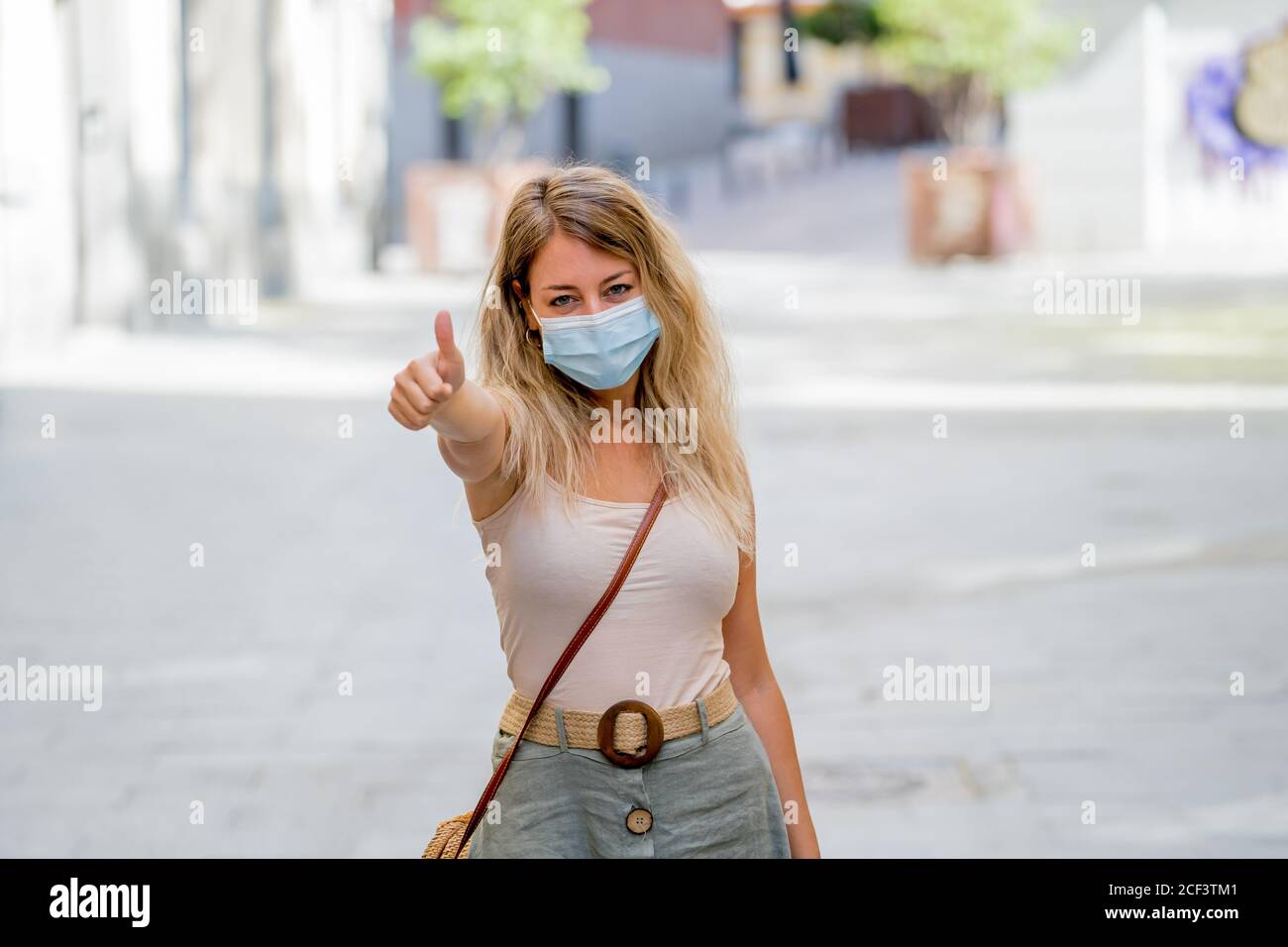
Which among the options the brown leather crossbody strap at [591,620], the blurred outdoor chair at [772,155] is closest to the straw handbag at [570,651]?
the brown leather crossbody strap at [591,620]

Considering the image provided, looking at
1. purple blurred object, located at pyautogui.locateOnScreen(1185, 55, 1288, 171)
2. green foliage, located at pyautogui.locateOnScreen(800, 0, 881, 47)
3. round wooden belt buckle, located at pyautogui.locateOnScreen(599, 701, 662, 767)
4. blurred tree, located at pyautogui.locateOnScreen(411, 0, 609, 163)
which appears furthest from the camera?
green foliage, located at pyautogui.locateOnScreen(800, 0, 881, 47)

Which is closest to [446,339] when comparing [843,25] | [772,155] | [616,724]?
[616,724]

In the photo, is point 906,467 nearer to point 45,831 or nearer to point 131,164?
point 45,831

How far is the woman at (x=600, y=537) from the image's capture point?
2.55m

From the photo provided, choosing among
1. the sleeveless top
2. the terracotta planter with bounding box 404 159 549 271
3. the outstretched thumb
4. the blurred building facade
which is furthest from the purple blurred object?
the outstretched thumb

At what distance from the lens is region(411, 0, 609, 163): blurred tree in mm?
24891

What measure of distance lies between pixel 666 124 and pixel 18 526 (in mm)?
34602

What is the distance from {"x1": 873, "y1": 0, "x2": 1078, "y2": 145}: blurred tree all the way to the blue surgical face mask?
2230 centimetres

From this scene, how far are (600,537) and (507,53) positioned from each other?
23091 millimetres

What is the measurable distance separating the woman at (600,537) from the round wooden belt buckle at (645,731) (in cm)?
1

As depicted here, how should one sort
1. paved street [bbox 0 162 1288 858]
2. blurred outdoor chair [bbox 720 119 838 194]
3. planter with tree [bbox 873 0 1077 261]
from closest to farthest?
1. paved street [bbox 0 162 1288 858]
2. planter with tree [bbox 873 0 1077 261]
3. blurred outdoor chair [bbox 720 119 838 194]

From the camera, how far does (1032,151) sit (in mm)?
24922

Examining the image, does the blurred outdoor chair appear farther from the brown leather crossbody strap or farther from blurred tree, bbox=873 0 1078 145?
the brown leather crossbody strap

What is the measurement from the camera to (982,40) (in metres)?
24.3
